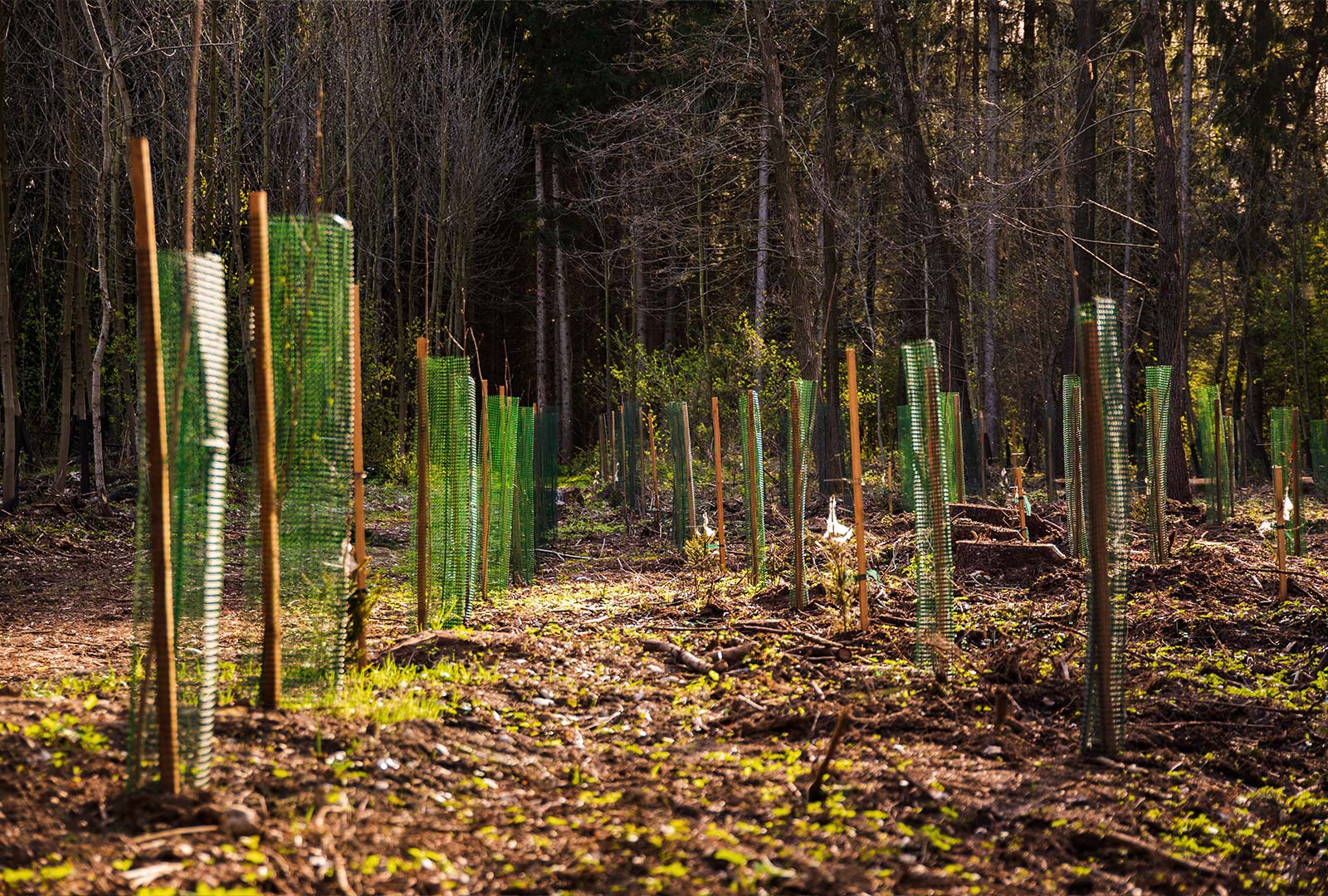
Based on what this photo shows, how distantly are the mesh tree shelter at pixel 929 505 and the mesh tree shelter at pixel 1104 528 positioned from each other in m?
0.91

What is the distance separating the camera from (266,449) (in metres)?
3.39

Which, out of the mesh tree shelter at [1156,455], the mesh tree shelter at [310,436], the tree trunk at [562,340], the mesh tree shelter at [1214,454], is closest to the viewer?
the mesh tree shelter at [310,436]

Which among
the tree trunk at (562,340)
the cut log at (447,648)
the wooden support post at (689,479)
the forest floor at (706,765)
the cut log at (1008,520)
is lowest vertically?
the forest floor at (706,765)

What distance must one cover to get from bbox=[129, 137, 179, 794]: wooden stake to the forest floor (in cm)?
15

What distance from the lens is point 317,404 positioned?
3.86m

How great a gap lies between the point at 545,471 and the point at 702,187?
35.3 feet

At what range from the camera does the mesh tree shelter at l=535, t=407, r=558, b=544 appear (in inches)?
360

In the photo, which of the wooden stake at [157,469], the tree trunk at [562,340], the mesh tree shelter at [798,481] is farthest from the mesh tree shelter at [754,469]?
the tree trunk at [562,340]

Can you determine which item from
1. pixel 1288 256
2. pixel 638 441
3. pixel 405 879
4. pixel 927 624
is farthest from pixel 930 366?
pixel 1288 256

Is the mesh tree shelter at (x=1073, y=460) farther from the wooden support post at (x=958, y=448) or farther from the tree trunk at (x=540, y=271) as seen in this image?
the tree trunk at (x=540, y=271)

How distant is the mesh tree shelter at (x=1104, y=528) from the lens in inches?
146

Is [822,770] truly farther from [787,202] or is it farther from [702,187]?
[702,187]

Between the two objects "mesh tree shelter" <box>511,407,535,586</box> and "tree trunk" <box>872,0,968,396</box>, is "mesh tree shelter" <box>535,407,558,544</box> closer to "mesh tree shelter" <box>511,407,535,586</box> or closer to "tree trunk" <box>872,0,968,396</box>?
"mesh tree shelter" <box>511,407,535,586</box>

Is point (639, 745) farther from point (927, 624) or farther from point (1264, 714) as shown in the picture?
point (1264, 714)
